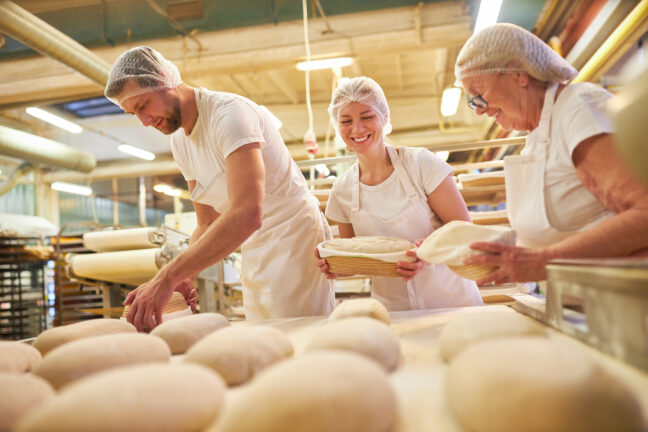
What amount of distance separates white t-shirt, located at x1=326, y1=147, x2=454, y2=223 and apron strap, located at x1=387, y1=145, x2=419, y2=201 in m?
0.01

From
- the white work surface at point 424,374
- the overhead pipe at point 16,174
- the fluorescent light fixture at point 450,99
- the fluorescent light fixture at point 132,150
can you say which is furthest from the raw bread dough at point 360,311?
the overhead pipe at point 16,174

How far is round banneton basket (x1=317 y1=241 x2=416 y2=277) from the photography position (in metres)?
1.33

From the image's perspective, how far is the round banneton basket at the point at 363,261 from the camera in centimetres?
133

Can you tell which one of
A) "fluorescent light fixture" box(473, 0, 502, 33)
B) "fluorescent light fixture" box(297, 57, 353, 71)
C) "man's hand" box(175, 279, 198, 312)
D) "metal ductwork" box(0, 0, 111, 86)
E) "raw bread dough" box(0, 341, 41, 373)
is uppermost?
"metal ductwork" box(0, 0, 111, 86)

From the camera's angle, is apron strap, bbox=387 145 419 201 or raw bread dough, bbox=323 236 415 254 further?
apron strap, bbox=387 145 419 201

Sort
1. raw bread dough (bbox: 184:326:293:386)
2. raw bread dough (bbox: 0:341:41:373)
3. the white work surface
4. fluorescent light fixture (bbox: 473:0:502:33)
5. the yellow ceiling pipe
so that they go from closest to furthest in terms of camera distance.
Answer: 1. the white work surface
2. raw bread dough (bbox: 184:326:293:386)
3. raw bread dough (bbox: 0:341:41:373)
4. the yellow ceiling pipe
5. fluorescent light fixture (bbox: 473:0:502:33)

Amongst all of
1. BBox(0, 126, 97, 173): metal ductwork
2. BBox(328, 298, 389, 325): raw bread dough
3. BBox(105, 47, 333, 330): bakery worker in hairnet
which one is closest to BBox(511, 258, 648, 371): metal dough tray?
BBox(328, 298, 389, 325): raw bread dough

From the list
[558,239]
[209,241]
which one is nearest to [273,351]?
[209,241]

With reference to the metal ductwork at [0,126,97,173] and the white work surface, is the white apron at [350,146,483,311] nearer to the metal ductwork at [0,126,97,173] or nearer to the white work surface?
the white work surface

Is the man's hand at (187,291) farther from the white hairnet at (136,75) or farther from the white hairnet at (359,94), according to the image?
the white hairnet at (359,94)

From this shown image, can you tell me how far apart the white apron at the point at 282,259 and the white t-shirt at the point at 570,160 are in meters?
0.91

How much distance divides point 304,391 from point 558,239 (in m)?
1.03

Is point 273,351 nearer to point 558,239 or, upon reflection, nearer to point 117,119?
point 558,239

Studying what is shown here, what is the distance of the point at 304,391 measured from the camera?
556mm
